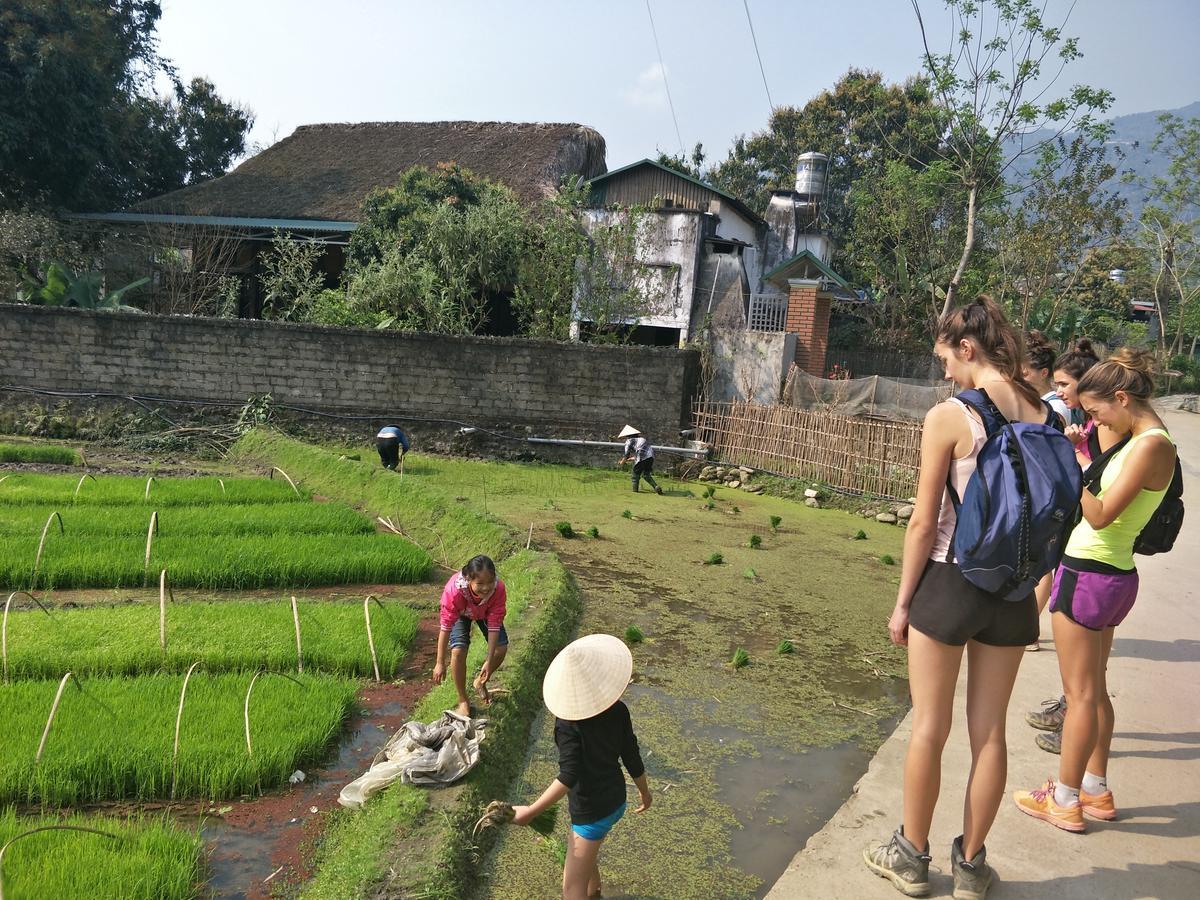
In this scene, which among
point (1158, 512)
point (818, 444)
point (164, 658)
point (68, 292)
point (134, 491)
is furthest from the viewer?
point (68, 292)

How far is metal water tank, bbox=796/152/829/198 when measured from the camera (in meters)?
25.5

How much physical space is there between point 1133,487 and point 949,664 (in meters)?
1.16

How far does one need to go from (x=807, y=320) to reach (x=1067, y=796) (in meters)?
12.3

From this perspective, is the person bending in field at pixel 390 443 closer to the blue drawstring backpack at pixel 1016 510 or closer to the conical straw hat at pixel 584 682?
the conical straw hat at pixel 584 682

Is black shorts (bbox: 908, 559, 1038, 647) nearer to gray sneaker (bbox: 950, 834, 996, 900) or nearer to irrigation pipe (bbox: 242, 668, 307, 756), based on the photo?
gray sneaker (bbox: 950, 834, 996, 900)

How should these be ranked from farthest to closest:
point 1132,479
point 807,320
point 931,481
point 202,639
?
point 807,320, point 202,639, point 1132,479, point 931,481

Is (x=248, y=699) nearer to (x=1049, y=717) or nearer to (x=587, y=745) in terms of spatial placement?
(x=587, y=745)

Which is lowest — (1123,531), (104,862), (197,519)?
(104,862)

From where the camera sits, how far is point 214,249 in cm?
1808

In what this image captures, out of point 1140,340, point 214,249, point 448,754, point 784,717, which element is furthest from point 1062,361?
point 1140,340

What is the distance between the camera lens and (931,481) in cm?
281

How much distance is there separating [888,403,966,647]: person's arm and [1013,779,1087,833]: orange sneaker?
1.37m

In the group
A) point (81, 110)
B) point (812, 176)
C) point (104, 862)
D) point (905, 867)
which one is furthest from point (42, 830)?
point (812, 176)

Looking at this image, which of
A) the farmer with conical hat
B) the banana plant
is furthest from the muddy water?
the banana plant
